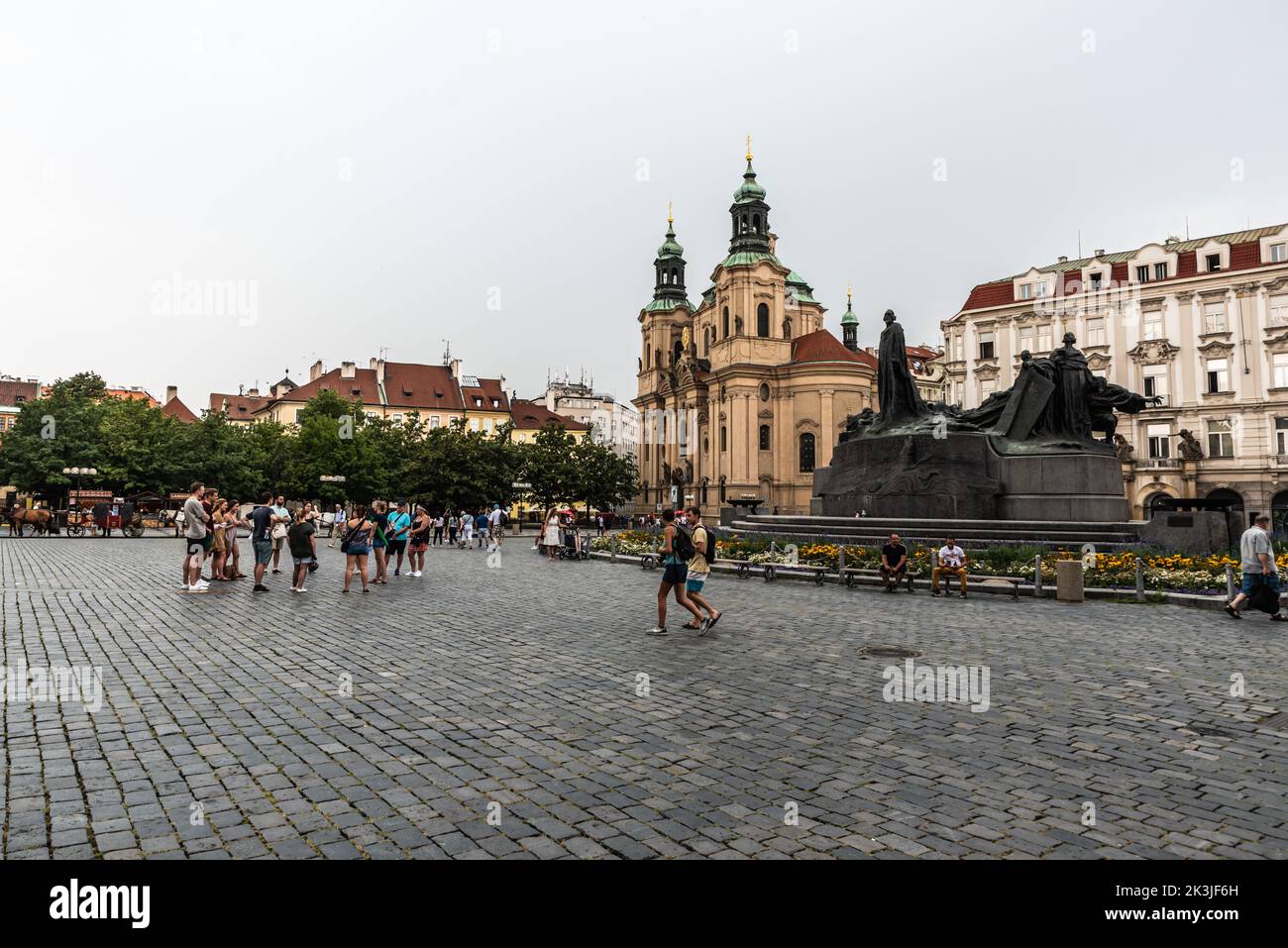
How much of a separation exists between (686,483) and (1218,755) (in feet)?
245

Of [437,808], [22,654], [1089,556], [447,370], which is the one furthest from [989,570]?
[447,370]

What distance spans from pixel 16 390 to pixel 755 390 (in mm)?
94558

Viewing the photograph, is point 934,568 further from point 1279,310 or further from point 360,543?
point 1279,310

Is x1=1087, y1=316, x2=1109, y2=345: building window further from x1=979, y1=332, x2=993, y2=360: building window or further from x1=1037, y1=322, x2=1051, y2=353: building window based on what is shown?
x1=979, y1=332, x2=993, y2=360: building window

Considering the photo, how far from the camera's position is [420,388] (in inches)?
3873

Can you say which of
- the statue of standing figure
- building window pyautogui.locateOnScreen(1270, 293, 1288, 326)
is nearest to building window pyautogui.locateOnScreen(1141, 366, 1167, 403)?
building window pyautogui.locateOnScreen(1270, 293, 1288, 326)

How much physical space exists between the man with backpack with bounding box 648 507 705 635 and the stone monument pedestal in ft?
39.9

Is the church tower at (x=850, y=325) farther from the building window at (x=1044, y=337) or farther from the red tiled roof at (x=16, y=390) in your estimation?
the red tiled roof at (x=16, y=390)

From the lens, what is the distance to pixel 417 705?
6.84 meters

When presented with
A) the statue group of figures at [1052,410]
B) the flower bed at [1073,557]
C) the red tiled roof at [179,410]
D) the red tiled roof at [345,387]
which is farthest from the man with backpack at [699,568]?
the red tiled roof at [179,410]

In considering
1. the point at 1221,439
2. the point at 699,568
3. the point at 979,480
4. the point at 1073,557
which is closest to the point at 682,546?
the point at 699,568

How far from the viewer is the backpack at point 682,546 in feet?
37.0

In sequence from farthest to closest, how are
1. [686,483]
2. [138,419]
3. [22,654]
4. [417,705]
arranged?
[686,483] → [138,419] → [22,654] → [417,705]

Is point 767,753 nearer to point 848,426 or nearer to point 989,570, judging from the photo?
point 989,570
